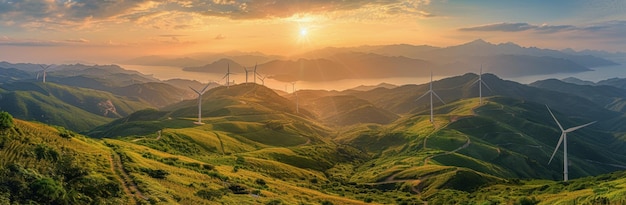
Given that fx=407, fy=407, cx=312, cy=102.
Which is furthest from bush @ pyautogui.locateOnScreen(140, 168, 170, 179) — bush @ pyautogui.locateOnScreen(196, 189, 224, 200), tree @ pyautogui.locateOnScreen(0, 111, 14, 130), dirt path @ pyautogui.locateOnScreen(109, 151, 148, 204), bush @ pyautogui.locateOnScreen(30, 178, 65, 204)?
bush @ pyautogui.locateOnScreen(30, 178, 65, 204)

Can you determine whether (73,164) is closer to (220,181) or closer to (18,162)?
(18,162)

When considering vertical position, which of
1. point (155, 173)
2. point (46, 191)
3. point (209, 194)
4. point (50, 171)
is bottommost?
point (209, 194)

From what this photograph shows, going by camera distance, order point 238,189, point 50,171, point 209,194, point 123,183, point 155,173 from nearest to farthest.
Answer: point 50,171
point 123,183
point 209,194
point 155,173
point 238,189

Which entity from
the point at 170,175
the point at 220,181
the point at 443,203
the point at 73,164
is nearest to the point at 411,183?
the point at 443,203

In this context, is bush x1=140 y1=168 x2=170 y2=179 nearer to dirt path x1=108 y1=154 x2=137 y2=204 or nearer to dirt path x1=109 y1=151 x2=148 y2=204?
dirt path x1=109 y1=151 x2=148 y2=204

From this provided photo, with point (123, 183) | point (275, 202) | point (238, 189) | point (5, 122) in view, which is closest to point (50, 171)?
point (123, 183)

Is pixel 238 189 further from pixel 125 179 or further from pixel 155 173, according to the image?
pixel 125 179

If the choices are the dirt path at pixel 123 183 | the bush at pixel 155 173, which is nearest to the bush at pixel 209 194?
the bush at pixel 155 173

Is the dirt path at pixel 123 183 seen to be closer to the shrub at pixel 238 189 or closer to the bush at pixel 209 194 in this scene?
the bush at pixel 209 194
